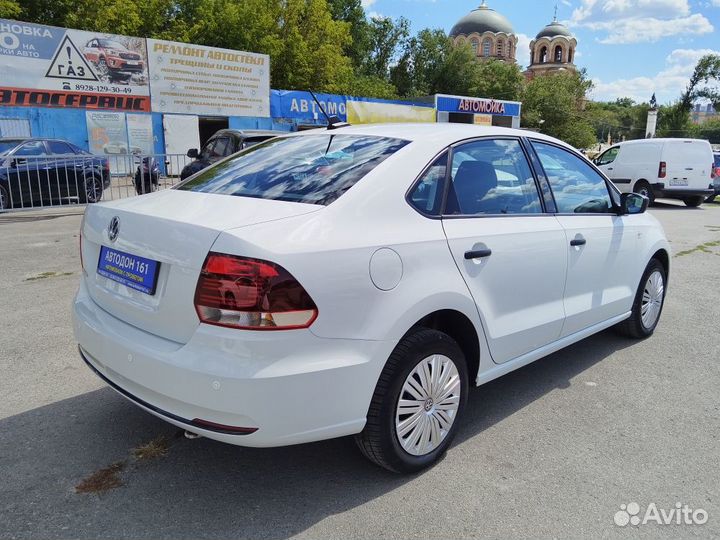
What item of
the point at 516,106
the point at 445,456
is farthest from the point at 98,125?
the point at 516,106

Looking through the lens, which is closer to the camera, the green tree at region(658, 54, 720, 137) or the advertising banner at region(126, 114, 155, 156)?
the advertising banner at region(126, 114, 155, 156)

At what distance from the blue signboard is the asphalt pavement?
105ft

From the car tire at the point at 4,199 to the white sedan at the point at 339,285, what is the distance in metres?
9.50

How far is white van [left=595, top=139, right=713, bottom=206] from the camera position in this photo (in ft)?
52.3

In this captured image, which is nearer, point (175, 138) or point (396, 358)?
point (396, 358)

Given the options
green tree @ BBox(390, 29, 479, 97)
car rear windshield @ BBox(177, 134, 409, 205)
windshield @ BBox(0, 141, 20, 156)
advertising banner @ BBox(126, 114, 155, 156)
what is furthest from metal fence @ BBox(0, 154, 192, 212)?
green tree @ BBox(390, 29, 479, 97)

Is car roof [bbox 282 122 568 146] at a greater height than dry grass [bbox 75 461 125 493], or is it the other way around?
car roof [bbox 282 122 568 146]

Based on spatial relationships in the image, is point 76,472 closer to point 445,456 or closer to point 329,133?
point 445,456

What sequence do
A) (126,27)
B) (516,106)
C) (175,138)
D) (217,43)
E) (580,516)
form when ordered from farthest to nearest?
(516,106) < (217,43) < (126,27) < (175,138) < (580,516)

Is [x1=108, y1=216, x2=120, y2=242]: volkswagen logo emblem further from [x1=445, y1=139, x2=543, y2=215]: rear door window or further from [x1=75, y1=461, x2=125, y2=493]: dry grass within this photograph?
[x1=445, y1=139, x2=543, y2=215]: rear door window

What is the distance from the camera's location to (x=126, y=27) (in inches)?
1107

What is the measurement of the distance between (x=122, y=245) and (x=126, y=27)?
30048 mm

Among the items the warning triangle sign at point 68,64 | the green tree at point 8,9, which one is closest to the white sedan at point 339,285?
the warning triangle sign at point 68,64

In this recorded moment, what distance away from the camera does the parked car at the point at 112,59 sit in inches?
767
